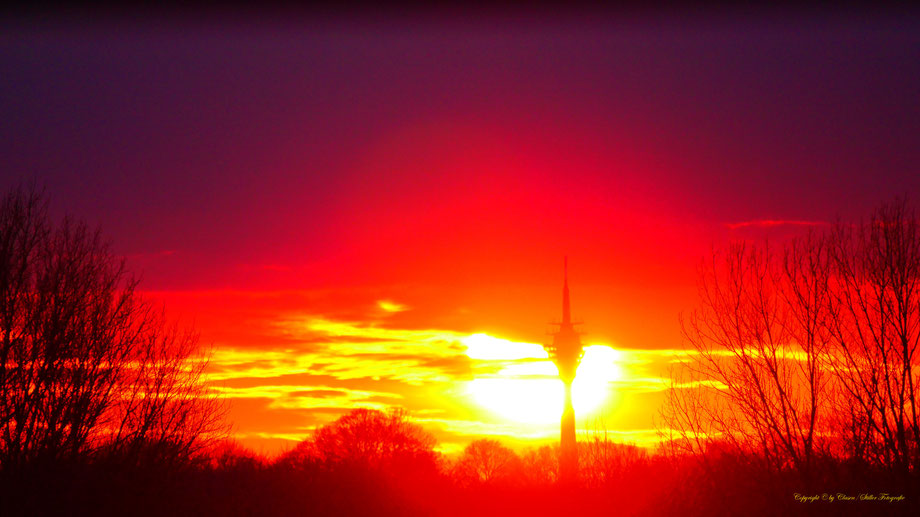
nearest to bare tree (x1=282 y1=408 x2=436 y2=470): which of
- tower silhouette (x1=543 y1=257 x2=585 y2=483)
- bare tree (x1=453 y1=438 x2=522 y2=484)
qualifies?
bare tree (x1=453 y1=438 x2=522 y2=484)

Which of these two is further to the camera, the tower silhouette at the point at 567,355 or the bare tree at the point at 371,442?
the tower silhouette at the point at 567,355

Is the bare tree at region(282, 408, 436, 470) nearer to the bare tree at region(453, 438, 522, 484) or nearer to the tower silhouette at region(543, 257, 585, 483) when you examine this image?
the bare tree at region(453, 438, 522, 484)

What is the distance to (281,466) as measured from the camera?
185 ft

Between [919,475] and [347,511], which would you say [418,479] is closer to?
[347,511]

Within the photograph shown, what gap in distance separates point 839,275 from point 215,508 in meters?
25.1

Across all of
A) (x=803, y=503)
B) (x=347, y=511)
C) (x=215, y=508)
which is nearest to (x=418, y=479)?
(x=347, y=511)

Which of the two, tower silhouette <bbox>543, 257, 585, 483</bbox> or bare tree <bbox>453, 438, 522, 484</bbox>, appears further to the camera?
tower silhouette <bbox>543, 257, 585, 483</bbox>

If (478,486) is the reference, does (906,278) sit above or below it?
above

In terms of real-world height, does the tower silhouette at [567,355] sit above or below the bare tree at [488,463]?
above

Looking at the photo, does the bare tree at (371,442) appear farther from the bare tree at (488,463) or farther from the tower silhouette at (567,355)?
the tower silhouette at (567,355)

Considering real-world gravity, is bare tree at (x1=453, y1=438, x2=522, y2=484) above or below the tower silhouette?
below

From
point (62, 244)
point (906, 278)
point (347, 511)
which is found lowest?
point (347, 511)

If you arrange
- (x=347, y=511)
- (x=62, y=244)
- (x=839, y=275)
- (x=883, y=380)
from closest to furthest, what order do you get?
1. (x=883, y=380)
2. (x=839, y=275)
3. (x=62, y=244)
4. (x=347, y=511)

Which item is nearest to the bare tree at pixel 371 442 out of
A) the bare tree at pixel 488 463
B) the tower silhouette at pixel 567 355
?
the bare tree at pixel 488 463
